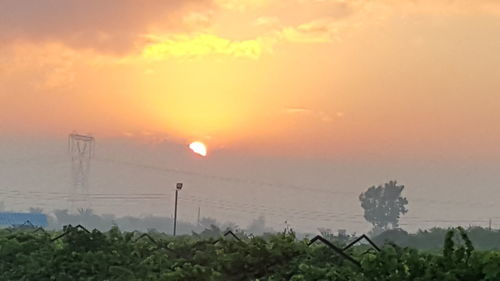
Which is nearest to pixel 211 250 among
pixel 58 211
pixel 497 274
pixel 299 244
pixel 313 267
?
pixel 299 244

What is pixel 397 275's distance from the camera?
5566mm

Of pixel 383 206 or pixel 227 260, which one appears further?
pixel 383 206

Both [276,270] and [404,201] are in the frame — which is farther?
[404,201]

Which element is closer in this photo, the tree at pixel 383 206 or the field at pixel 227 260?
the field at pixel 227 260

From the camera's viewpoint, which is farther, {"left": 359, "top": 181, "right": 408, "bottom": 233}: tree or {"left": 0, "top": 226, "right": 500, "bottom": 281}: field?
{"left": 359, "top": 181, "right": 408, "bottom": 233}: tree

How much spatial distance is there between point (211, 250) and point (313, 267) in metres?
2.59

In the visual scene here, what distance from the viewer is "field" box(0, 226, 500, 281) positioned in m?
5.51

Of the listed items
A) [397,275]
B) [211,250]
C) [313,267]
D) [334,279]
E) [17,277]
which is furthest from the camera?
[17,277]

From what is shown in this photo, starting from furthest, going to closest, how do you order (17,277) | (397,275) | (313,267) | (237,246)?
(17,277)
(237,246)
(313,267)
(397,275)

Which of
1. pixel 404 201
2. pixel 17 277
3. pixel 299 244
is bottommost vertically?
pixel 17 277

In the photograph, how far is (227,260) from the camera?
8.11 meters

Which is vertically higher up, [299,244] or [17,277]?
[299,244]

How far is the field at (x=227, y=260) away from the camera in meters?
5.51

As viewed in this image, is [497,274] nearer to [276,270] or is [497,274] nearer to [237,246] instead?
[276,270]
